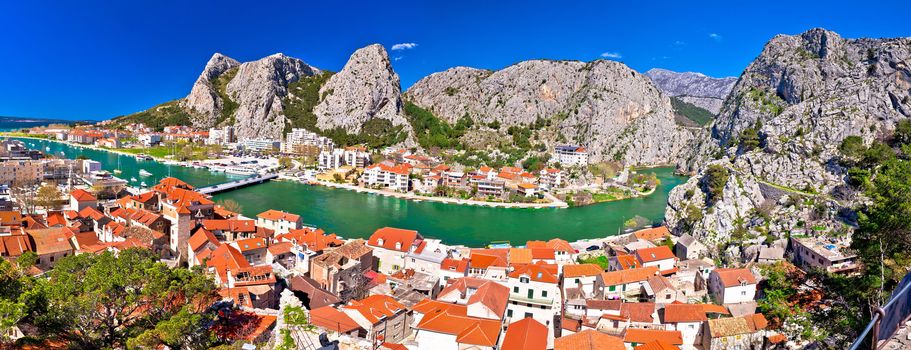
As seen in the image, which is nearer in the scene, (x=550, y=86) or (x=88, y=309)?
(x=88, y=309)

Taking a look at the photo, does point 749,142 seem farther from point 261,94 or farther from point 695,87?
point 695,87

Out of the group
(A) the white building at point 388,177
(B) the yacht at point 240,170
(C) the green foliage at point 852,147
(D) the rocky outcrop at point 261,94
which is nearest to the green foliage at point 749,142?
(C) the green foliage at point 852,147

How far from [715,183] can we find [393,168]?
28245 mm

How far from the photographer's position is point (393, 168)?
4422 cm

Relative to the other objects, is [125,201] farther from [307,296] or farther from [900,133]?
[900,133]

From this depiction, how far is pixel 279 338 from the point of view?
273 inches

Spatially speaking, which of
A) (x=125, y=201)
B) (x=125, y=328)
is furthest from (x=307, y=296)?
(x=125, y=201)

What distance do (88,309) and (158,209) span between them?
1455cm

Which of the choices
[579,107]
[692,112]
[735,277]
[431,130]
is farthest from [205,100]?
[692,112]

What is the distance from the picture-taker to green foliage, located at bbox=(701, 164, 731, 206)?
22.4m

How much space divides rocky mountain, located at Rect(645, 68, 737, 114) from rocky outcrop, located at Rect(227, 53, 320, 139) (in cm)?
10787

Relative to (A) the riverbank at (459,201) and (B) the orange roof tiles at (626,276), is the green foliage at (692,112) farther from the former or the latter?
(B) the orange roof tiles at (626,276)

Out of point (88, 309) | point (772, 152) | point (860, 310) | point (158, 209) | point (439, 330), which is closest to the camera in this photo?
point (860, 310)

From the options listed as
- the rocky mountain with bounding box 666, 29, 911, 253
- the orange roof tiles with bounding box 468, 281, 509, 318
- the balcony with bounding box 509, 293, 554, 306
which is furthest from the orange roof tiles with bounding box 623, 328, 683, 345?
the rocky mountain with bounding box 666, 29, 911, 253
